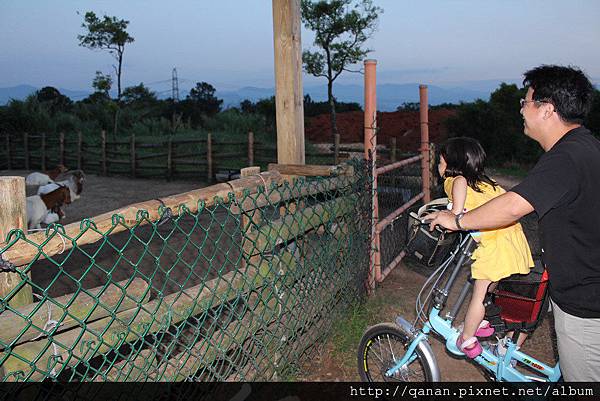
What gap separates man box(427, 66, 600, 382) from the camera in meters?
1.78

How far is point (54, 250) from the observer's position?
1.66 metres

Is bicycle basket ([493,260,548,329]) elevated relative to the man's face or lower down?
lower down

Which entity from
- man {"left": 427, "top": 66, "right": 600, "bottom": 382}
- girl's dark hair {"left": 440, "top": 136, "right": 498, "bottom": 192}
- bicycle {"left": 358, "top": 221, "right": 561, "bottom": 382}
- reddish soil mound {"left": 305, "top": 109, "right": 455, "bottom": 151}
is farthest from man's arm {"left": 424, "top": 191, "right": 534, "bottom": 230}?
reddish soil mound {"left": 305, "top": 109, "right": 455, "bottom": 151}

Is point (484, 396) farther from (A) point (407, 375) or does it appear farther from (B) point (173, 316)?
(B) point (173, 316)

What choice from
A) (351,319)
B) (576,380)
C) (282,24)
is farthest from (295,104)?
(576,380)

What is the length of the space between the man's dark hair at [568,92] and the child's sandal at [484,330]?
1.22m

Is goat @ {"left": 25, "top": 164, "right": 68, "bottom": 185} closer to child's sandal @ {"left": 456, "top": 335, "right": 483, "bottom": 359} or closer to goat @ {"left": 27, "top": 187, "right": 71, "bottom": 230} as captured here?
goat @ {"left": 27, "top": 187, "right": 71, "bottom": 230}

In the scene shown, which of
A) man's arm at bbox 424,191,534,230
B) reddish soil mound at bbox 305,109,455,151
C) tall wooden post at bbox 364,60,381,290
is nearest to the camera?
man's arm at bbox 424,191,534,230

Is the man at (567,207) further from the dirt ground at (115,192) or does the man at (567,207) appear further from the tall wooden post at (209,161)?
the tall wooden post at (209,161)

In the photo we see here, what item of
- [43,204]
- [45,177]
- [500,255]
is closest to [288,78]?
[500,255]

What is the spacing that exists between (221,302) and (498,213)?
1351mm

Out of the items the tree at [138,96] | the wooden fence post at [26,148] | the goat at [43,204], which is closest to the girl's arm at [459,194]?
the goat at [43,204]

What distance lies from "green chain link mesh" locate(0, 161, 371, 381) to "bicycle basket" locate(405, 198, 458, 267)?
729mm

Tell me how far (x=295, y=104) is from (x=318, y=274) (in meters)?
1.22
